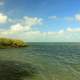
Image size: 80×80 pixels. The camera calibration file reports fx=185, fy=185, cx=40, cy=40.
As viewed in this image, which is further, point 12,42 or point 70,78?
point 12,42

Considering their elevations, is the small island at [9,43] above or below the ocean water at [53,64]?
above

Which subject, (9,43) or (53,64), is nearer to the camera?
(53,64)

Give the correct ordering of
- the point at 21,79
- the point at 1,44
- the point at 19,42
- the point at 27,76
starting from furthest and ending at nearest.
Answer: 1. the point at 19,42
2. the point at 1,44
3. the point at 27,76
4. the point at 21,79

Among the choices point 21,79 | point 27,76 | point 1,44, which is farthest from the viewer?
point 1,44

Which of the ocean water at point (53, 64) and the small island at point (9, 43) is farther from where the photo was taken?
the small island at point (9, 43)

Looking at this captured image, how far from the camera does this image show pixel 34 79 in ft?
83.0

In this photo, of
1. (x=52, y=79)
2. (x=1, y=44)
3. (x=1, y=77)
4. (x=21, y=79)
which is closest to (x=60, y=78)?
(x=52, y=79)

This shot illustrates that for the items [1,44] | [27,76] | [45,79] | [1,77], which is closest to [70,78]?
[45,79]

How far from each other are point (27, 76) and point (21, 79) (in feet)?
6.70

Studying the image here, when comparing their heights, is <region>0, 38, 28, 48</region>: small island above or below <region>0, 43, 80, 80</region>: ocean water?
above

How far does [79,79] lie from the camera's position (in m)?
25.7

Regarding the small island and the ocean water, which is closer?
→ the ocean water

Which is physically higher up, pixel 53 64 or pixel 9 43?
pixel 9 43

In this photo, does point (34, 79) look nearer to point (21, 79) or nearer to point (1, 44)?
point (21, 79)
